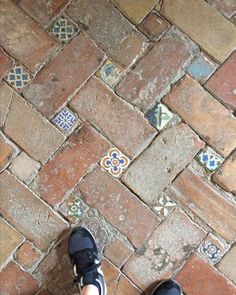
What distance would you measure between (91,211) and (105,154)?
9.5 inches

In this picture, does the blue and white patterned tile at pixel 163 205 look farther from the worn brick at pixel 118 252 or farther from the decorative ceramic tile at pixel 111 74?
the decorative ceramic tile at pixel 111 74

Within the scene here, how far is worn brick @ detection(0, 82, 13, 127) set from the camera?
6.70 ft

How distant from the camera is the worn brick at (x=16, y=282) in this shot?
6.57 feet

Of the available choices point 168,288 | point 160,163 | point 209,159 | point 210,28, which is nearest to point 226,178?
point 209,159

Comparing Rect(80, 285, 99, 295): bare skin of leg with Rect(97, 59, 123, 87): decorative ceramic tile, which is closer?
Rect(80, 285, 99, 295): bare skin of leg

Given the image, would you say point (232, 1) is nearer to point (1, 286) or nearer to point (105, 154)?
point (105, 154)

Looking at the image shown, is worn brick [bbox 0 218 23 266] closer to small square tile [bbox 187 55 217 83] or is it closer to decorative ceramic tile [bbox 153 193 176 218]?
decorative ceramic tile [bbox 153 193 176 218]

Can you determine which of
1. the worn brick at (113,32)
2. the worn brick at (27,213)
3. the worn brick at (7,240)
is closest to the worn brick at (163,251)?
the worn brick at (27,213)

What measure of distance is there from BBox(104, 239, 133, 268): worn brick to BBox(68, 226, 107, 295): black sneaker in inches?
2.3

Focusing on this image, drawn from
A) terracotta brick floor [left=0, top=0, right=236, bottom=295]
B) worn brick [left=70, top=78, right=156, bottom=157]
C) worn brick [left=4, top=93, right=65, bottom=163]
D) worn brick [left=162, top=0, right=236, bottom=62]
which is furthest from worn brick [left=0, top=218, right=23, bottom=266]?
worn brick [left=162, top=0, right=236, bottom=62]

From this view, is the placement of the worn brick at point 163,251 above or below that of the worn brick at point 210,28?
below

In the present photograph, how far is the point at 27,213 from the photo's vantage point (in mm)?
2016

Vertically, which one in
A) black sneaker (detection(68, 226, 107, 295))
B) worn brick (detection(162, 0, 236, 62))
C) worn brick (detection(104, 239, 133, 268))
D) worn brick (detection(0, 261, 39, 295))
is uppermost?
worn brick (detection(162, 0, 236, 62))

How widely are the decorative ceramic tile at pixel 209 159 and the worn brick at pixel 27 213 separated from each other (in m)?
0.66
